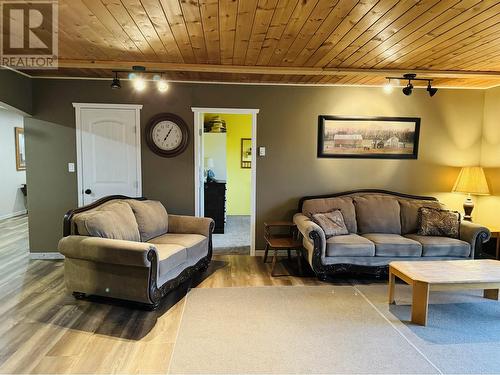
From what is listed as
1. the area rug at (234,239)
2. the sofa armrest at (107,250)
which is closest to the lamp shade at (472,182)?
the area rug at (234,239)

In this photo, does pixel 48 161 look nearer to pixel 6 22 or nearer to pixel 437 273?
pixel 6 22

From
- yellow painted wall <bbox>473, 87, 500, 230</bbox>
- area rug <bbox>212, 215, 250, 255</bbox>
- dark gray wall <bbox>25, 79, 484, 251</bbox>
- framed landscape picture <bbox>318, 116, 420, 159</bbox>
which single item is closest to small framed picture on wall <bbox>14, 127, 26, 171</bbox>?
dark gray wall <bbox>25, 79, 484, 251</bbox>

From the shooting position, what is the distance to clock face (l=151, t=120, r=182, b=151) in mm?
4480

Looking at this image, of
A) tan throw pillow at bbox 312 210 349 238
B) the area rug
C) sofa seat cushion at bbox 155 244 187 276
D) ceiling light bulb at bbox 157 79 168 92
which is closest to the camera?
sofa seat cushion at bbox 155 244 187 276

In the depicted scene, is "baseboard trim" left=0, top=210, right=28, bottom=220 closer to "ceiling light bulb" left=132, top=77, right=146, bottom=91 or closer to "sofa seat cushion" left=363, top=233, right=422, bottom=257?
"ceiling light bulb" left=132, top=77, right=146, bottom=91

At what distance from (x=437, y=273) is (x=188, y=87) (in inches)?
146

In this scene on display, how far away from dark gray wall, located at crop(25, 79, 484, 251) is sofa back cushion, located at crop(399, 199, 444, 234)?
397 millimetres

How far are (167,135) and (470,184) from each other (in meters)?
4.24

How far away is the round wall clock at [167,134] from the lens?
4465mm

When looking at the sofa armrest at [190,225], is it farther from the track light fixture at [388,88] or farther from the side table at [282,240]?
the track light fixture at [388,88]

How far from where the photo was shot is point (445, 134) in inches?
188

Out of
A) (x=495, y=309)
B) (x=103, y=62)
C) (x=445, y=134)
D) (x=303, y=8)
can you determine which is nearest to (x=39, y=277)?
(x=103, y=62)

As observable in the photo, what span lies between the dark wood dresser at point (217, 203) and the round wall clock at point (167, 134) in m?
1.59

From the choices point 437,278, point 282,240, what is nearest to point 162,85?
point 282,240
